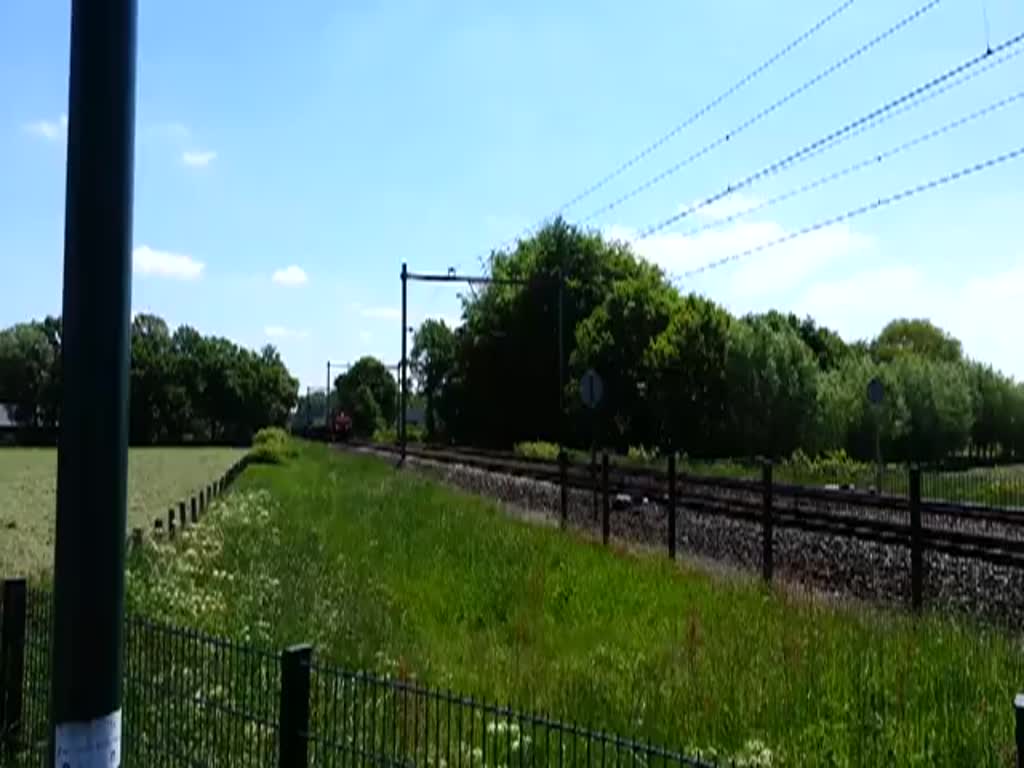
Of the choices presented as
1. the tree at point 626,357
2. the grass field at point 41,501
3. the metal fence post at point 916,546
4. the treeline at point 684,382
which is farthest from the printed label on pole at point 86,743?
the tree at point 626,357

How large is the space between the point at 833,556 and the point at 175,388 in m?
131

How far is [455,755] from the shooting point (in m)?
5.61

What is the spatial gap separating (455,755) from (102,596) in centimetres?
299

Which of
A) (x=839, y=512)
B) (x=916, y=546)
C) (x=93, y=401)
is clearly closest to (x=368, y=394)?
(x=839, y=512)

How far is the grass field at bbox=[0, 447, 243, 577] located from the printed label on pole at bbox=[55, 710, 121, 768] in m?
4.24

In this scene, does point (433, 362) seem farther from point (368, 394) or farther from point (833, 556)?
point (833, 556)

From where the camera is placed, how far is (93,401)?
3.05m

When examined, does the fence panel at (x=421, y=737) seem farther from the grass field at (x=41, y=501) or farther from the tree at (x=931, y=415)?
the tree at (x=931, y=415)

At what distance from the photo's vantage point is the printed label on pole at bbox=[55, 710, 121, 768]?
301cm

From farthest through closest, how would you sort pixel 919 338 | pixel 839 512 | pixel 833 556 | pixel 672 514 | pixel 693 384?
pixel 919 338
pixel 693 384
pixel 839 512
pixel 672 514
pixel 833 556

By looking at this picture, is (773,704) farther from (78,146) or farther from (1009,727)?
(78,146)

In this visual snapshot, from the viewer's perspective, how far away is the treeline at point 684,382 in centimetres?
6091

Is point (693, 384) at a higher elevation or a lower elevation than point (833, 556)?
higher

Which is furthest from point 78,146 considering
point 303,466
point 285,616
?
point 303,466
